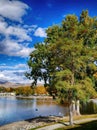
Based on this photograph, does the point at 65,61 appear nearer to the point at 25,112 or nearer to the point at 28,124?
the point at 28,124

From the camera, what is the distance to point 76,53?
116 feet

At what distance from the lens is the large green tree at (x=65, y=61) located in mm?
35344

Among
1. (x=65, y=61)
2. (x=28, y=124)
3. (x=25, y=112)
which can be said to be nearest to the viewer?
(x=65, y=61)

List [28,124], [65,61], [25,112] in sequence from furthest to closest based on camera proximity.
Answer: [25,112] → [28,124] → [65,61]

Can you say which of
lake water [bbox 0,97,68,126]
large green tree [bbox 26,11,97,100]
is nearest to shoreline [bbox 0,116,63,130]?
large green tree [bbox 26,11,97,100]

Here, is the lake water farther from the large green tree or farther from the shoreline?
the large green tree

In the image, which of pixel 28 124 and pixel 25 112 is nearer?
pixel 28 124

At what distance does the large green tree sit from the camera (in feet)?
116

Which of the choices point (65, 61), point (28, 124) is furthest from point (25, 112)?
point (65, 61)

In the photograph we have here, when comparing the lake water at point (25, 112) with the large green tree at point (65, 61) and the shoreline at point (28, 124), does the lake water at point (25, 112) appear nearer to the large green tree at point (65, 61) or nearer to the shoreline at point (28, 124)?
the shoreline at point (28, 124)

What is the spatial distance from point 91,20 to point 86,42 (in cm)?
437

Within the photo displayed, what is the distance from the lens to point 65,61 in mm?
36375

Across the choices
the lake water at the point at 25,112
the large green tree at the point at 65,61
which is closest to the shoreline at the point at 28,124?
the large green tree at the point at 65,61

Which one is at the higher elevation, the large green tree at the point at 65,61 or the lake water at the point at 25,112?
the large green tree at the point at 65,61
